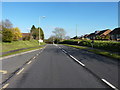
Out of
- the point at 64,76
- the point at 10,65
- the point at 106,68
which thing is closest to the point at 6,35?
the point at 10,65

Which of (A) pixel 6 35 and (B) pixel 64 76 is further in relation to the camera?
(A) pixel 6 35

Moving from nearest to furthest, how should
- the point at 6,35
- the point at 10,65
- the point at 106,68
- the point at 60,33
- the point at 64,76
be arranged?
the point at 64,76 → the point at 106,68 → the point at 10,65 → the point at 6,35 → the point at 60,33

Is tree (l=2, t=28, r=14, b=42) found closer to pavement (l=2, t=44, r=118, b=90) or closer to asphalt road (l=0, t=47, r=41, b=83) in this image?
asphalt road (l=0, t=47, r=41, b=83)

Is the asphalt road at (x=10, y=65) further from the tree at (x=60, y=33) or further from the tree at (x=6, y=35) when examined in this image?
the tree at (x=60, y=33)

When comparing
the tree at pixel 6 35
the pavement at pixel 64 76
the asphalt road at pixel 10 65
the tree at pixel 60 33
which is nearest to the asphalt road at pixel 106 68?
the pavement at pixel 64 76

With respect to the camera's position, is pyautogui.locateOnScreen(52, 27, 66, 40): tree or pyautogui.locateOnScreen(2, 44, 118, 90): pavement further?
pyautogui.locateOnScreen(52, 27, 66, 40): tree

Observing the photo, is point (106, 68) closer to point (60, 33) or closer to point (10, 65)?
point (10, 65)

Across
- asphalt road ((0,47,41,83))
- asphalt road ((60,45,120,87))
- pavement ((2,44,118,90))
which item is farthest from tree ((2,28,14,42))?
asphalt road ((60,45,120,87))

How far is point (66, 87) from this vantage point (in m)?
5.28

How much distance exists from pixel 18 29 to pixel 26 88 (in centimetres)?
5971

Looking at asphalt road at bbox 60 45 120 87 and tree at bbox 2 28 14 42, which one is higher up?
tree at bbox 2 28 14 42

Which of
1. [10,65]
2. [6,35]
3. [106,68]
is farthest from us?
[6,35]

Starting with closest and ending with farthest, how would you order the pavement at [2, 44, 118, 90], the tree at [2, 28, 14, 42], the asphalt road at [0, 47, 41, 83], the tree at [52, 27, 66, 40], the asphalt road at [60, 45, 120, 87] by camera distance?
1. the pavement at [2, 44, 118, 90]
2. the asphalt road at [60, 45, 120, 87]
3. the asphalt road at [0, 47, 41, 83]
4. the tree at [2, 28, 14, 42]
5. the tree at [52, 27, 66, 40]

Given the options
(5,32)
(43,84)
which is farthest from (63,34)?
(43,84)
